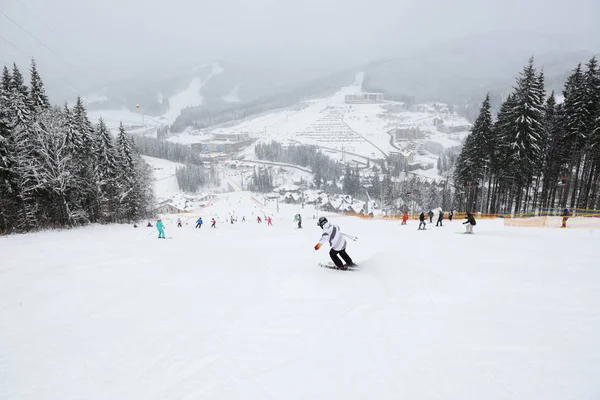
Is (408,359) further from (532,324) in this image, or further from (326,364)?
(532,324)

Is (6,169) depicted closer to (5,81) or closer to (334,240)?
(5,81)

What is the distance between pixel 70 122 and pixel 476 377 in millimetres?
33157

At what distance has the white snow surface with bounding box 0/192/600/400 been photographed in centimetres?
335

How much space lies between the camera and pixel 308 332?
4570 mm

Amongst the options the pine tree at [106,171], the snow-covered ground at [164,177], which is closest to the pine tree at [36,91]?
the pine tree at [106,171]

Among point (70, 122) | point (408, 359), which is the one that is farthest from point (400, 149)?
point (408, 359)

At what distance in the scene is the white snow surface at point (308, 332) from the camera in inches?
132

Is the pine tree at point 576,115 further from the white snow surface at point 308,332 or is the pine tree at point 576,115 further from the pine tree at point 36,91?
the pine tree at point 36,91

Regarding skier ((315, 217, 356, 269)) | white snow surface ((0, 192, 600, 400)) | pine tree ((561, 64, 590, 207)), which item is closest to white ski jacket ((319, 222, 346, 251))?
skier ((315, 217, 356, 269))

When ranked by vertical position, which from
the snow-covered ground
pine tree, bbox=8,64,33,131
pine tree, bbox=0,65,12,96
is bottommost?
the snow-covered ground

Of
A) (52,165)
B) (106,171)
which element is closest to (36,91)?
(106,171)

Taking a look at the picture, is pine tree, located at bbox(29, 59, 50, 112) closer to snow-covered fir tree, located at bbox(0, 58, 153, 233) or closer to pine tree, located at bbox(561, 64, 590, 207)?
snow-covered fir tree, located at bbox(0, 58, 153, 233)

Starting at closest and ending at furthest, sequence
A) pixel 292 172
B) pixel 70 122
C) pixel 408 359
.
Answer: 1. pixel 408 359
2. pixel 70 122
3. pixel 292 172

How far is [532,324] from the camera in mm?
4430
